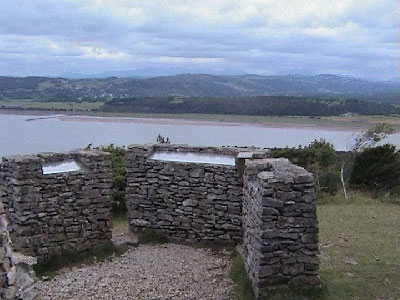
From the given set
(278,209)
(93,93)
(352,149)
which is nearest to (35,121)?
(352,149)

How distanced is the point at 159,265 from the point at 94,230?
171 cm

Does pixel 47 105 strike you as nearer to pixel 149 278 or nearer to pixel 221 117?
pixel 221 117

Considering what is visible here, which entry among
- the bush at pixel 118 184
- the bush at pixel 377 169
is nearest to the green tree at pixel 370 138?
the bush at pixel 377 169

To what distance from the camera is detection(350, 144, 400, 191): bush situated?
20188 millimetres

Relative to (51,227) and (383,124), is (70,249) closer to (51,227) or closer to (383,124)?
(51,227)

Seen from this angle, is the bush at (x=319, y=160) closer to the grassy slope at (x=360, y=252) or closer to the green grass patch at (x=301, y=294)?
the grassy slope at (x=360, y=252)

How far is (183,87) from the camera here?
67312mm

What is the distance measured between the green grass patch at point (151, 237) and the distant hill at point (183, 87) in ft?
99.0

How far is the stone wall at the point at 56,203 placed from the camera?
31.0ft

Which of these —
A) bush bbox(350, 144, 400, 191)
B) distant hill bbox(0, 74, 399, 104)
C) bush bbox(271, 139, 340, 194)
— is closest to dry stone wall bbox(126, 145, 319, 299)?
bush bbox(271, 139, 340, 194)

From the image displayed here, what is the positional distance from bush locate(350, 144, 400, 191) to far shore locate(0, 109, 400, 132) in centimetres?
1282

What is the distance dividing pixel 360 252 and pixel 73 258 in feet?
17.2

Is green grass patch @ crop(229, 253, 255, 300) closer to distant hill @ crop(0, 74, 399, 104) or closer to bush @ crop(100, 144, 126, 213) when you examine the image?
bush @ crop(100, 144, 126, 213)

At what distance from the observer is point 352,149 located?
75.4ft
